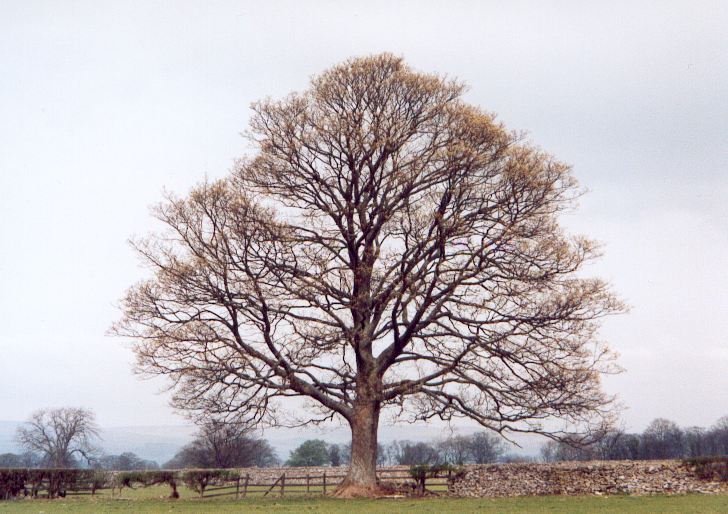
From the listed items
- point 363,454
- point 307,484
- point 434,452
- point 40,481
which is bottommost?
point 434,452

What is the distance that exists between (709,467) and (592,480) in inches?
163

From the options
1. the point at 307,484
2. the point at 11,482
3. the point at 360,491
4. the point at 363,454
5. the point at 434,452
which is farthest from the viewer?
the point at 434,452

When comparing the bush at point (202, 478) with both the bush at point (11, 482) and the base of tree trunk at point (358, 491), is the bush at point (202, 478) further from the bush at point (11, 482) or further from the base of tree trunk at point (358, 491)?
the base of tree trunk at point (358, 491)

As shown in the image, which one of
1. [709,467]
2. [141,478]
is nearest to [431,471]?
[709,467]

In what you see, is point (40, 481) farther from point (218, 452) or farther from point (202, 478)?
point (218, 452)

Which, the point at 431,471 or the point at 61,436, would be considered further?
the point at 61,436

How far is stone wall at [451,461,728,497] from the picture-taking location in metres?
21.8

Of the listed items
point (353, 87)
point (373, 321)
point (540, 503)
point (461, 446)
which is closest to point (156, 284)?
point (373, 321)

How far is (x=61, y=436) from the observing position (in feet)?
248

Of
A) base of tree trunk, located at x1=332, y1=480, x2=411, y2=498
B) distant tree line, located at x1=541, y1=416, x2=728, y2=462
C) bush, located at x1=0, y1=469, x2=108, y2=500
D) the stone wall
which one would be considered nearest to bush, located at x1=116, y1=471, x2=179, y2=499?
bush, located at x1=0, y1=469, x2=108, y2=500

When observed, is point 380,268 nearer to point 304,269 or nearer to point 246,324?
point 304,269

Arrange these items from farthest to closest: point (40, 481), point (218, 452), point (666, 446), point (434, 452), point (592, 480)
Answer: point (434, 452), point (666, 446), point (218, 452), point (40, 481), point (592, 480)

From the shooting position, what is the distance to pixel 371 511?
1574 cm

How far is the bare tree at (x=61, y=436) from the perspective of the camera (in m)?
73.2
